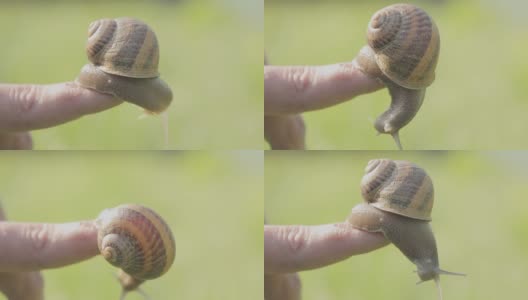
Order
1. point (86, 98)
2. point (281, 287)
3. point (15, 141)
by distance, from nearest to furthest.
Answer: point (86, 98), point (281, 287), point (15, 141)

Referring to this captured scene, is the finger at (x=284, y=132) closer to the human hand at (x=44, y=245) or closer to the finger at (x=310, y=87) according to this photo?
the finger at (x=310, y=87)

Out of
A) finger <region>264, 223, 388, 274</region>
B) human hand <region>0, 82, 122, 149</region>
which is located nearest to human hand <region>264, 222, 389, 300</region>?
finger <region>264, 223, 388, 274</region>

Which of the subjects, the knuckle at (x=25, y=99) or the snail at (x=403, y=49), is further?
the knuckle at (x=25, y=99)

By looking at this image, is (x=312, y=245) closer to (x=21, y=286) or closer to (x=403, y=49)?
(x=403, y=49)

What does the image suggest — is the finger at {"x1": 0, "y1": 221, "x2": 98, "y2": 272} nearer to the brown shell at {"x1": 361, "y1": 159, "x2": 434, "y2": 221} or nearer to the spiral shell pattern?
the spiral shell pattern

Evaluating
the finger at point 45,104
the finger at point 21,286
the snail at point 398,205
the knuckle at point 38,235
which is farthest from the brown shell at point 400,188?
the finger at point 21,286

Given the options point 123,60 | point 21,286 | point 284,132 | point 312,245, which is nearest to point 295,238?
point 312,245

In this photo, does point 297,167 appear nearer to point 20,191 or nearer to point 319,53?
point 319,53
